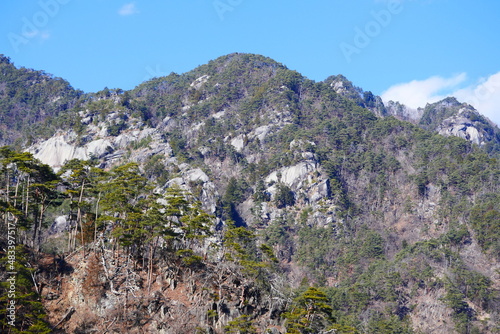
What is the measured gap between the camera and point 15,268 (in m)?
29.6

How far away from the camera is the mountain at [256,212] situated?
1352 inches

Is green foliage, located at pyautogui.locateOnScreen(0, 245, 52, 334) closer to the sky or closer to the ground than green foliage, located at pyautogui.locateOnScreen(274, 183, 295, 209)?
closer to the ground

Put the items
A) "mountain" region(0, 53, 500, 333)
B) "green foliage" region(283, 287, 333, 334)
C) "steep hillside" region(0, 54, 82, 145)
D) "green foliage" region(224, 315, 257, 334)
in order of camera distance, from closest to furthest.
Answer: "green foliage" region(224, 315, 257, 334), "green foliage" region(283, 287, 333, 334), "mountain" region(0, 53, 500, 333), "steep hillside" region(0, 54, 82, 145)

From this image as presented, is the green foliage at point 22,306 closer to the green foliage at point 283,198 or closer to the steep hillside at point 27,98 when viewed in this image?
the green foliage at point 283,198

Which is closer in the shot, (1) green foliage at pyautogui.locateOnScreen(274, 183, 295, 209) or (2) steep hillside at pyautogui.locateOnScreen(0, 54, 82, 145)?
(1) green foliage at pyautogui.locateOnScreen(274, 183, 295, 209)

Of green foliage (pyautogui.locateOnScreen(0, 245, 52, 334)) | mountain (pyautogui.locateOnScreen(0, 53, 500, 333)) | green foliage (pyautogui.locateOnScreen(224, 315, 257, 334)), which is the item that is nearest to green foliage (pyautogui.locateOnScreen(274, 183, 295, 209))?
mountain (pyautogui.locateOnScreen(0, 53, 500, 333))

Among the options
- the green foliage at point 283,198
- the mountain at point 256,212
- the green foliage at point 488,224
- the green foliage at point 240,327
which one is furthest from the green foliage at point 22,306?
the green foliage at point 283,198

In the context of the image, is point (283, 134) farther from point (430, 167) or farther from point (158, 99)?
point (158, 99)

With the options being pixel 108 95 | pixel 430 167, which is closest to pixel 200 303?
pixel 430 167

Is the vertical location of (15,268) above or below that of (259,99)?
below

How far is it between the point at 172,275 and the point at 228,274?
12.9ft

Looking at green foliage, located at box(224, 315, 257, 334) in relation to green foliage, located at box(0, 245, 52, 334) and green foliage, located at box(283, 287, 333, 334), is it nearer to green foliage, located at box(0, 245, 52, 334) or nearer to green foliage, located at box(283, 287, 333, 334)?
green foliage, located at box(283, 287, 333, 334)

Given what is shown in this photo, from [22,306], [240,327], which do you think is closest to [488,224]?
[240,327]

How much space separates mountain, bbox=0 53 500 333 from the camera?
34344 millimetres
